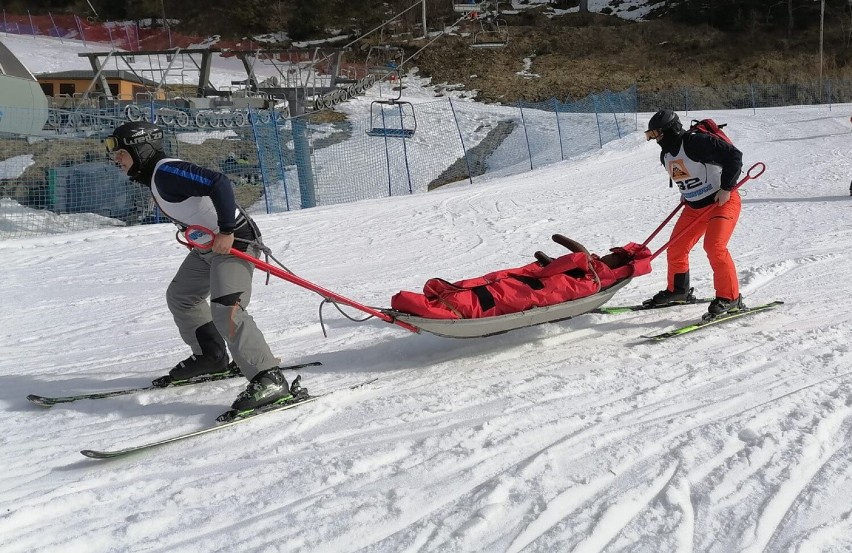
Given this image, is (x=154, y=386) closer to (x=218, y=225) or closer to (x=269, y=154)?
(x=218, y=225)

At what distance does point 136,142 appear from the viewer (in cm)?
367

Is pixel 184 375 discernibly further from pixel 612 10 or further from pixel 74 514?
pixel 612 10

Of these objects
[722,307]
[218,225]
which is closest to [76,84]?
[218,225]

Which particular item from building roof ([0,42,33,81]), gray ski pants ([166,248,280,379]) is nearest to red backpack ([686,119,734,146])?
gray ski pants ([166,248,280,379])

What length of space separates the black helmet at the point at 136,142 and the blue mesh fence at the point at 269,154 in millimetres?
8316

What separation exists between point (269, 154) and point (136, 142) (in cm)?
1014

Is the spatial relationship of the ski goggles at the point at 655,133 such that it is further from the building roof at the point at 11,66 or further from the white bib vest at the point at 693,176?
the building roof at the point at 11,66

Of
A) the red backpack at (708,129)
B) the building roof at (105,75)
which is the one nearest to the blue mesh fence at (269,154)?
the building roof at (105,75)

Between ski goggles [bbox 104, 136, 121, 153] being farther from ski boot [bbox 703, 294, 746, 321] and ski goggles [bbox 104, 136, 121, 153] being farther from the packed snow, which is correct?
ski boot [bbox 703, 294, 746, 321]

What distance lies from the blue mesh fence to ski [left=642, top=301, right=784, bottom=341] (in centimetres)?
857

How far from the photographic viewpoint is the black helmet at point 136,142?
144 inches

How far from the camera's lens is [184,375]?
14.1 feet

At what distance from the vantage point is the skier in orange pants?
498 cm

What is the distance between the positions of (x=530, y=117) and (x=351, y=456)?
21081 mm
